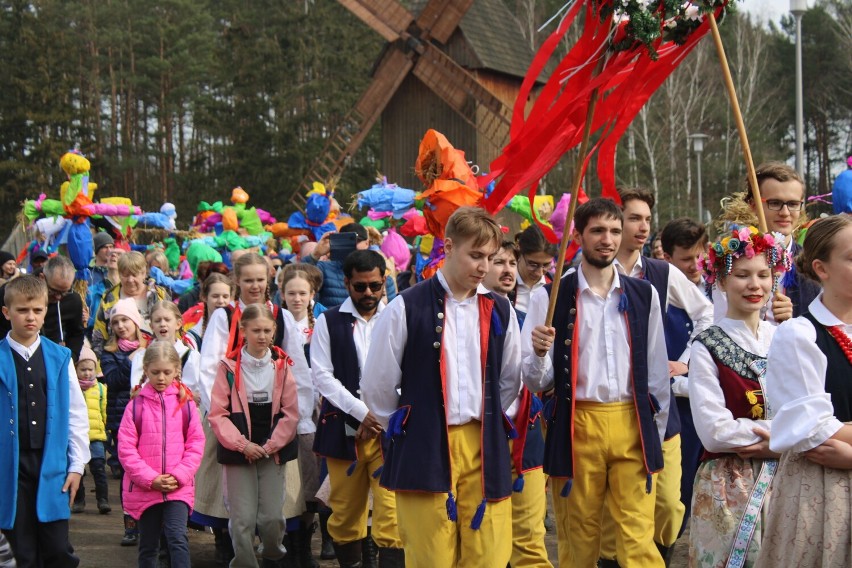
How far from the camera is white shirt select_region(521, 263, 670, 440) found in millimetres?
5430

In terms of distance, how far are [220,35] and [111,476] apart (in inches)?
1599

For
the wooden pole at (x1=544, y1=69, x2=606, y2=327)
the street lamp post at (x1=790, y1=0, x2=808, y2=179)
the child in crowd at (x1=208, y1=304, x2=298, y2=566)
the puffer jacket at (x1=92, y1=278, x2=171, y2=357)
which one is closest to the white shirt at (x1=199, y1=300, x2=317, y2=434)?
the child in crowd at (x1=208, y1=304, x2=298, y2=566)

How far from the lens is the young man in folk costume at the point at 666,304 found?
6008mm

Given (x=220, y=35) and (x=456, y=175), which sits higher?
(x=220, y=35)

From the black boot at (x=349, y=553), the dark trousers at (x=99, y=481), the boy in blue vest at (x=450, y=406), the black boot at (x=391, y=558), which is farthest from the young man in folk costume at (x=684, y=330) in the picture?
the dark trousers at (x=99, y=481)

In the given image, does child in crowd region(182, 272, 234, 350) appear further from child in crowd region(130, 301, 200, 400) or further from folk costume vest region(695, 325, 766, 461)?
folk costume vest region(695, 325, 766, 461)

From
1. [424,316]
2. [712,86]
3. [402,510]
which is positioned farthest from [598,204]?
[712,86]

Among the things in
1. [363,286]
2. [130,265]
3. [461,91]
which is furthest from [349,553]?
[461,91]

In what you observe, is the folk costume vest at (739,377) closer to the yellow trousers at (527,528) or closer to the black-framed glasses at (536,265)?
the yellow trousers at (527,528)

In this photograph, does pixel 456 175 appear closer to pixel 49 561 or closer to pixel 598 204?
pixel 598 204

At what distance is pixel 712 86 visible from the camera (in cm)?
4231

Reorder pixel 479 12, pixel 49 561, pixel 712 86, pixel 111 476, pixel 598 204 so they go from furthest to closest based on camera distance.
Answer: pixel 712 86 → pixel 479 12 → pixel 111 476 → pixel 49 561 → pixel 598 204

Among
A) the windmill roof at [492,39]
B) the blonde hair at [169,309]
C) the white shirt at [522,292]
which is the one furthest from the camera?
the windmill roof at [492,39]

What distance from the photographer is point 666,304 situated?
20.6 feet
